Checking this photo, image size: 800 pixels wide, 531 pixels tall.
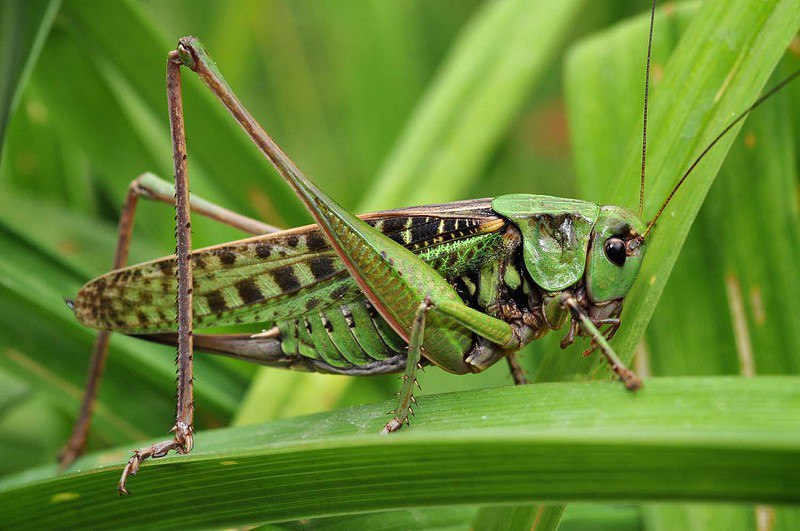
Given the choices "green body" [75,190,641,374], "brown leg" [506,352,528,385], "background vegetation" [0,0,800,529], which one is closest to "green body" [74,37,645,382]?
"green body" [75,190,641,374]

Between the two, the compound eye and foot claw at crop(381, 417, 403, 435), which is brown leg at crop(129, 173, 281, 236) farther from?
the compound eye

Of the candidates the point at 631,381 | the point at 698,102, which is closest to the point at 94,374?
the point at 631,381

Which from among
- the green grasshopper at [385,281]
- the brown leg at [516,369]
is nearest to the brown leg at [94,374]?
the green grasshopper at [385,281]

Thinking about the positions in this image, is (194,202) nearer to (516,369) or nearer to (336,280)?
(336,280)

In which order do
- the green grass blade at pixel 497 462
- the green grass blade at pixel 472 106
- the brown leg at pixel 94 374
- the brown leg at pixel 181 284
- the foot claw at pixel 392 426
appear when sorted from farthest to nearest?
the green grass blade at pixel 472 106
the brown leg at pixel 94 374
the brown leg at pixel 181 284
the foot claw at pixel 392 426
the green grass blade at pixel 497 462

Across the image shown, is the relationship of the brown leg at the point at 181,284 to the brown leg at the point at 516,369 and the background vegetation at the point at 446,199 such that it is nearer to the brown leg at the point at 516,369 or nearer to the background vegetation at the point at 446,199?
the background vegetation at the point at 446,199

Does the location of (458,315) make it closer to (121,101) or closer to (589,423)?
(589,423)

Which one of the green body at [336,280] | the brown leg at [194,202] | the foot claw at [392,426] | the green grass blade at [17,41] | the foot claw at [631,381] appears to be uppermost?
the green grass blade at [17,41]
